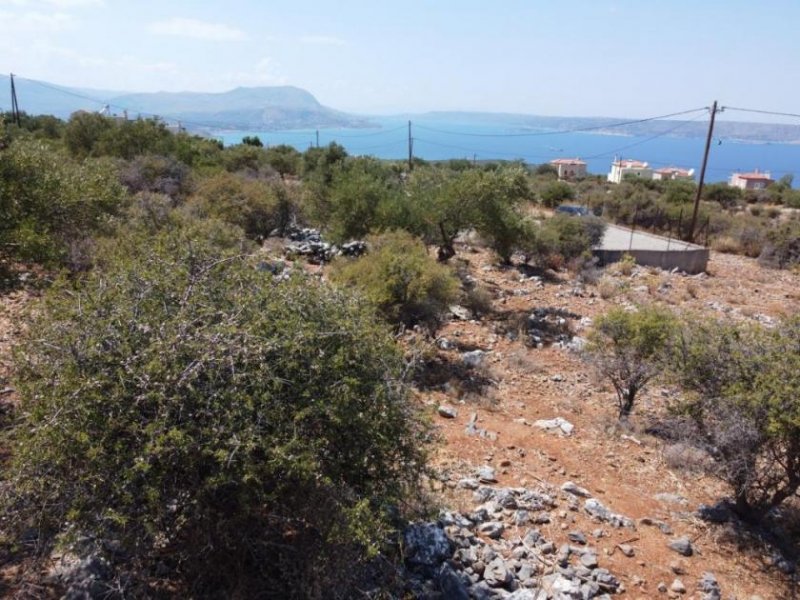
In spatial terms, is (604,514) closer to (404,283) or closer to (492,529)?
(492,529)

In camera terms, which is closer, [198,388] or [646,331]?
[198,388]

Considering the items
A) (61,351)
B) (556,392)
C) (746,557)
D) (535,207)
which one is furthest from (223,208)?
(535,207)

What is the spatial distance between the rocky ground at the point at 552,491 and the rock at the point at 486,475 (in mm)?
16

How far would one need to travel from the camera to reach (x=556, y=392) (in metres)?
12.2

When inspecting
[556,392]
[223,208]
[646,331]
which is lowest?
[556,392]

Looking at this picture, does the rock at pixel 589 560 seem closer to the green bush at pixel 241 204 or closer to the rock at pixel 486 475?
the rock at pixel 486 475

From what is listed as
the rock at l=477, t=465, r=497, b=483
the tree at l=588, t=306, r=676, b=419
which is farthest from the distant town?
the rock at l=477, t=465, r=497, b=483

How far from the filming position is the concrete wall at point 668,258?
2461 cm

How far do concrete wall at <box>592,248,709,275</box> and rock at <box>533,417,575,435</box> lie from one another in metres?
16.2

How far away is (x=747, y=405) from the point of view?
294 inches

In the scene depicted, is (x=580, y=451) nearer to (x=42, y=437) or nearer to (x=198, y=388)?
(x=198, y=388)

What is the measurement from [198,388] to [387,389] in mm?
1743

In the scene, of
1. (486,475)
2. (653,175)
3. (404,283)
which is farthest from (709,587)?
(653,175)

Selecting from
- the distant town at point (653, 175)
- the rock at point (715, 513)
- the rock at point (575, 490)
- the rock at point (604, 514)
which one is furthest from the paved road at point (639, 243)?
the distant town at point (653, 175)
